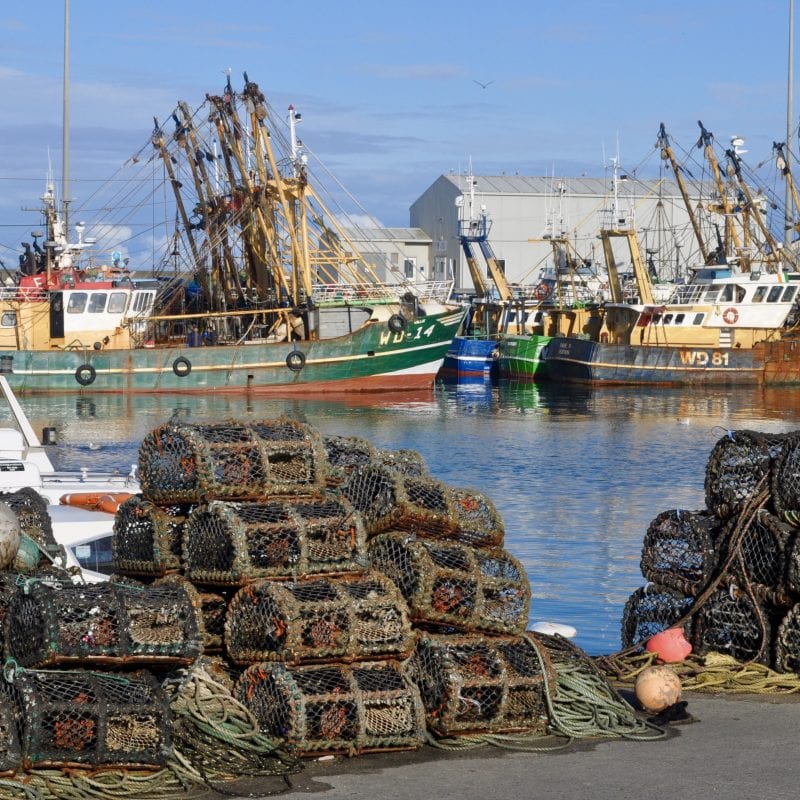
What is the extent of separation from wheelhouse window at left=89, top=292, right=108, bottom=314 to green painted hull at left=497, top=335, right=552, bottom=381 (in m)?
14.2

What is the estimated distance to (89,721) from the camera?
20.6 feet

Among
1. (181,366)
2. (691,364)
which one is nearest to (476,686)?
(181,366)

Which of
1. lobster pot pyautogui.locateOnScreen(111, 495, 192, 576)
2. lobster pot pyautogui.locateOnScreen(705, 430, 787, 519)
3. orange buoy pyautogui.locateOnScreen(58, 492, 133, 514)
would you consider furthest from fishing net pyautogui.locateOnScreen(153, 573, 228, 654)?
orange buoy pyautogui.locateOnScreen(58, 492, 133, 514)

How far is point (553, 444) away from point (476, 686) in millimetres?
22039

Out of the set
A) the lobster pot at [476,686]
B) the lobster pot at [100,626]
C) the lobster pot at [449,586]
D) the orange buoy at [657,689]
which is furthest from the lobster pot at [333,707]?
the orange buoy at [657,689]

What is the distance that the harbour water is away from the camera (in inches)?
620

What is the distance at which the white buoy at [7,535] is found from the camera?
7.33m

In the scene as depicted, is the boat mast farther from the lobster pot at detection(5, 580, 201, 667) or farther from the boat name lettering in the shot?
the lobster pot at detection(5, 580, 201, 667)

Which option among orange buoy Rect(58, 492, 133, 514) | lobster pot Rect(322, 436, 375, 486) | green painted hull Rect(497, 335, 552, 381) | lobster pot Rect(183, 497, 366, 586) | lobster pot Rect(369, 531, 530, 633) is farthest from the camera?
green painted hull Rect(497, 335, 552, 381)

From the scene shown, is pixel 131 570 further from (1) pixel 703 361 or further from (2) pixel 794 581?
(1) pixel 703 361

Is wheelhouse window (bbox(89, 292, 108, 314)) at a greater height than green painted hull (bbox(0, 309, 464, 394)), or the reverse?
wheelhouse window (bbox(89, 292, 108, 314))

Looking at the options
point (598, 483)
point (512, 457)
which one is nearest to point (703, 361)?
point (512, 457)

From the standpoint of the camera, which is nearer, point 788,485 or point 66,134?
point 788,485

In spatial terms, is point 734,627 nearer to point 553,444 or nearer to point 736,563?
point 736,563
